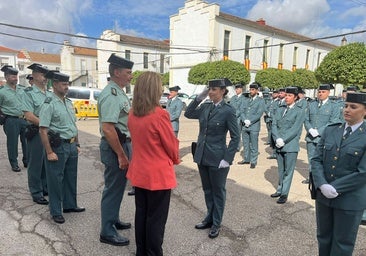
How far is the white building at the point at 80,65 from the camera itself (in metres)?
50.3

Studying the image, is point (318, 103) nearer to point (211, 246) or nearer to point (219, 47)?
point (211, 246)

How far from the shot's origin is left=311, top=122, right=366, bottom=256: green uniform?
2268mm

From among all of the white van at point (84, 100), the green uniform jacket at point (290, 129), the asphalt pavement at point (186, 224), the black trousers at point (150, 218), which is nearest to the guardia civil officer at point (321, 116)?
the asphalt pavement at point (186, 224)

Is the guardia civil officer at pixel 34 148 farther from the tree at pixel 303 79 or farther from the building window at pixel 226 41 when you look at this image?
the tree at pixel 303 79

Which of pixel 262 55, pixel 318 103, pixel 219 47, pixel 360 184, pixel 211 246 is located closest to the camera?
pixel 360 184

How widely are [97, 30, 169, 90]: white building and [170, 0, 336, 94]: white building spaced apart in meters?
9.24

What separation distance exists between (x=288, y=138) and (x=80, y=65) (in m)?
52.7

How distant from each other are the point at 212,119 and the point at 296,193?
2.69 metres

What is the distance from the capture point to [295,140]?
4438mm

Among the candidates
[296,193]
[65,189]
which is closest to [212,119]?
[65,189]

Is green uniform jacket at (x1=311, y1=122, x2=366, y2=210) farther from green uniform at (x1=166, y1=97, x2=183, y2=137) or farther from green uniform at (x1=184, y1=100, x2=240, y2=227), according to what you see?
green uniform at (x1=166, y1=97, x2=183, y2=137)

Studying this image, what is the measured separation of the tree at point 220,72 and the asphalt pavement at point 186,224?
1923cm

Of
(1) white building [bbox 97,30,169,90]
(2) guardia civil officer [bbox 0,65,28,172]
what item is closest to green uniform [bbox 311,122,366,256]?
(2) guardia civil officer [bbox 0,65,28,172]

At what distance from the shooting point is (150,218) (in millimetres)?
2574
